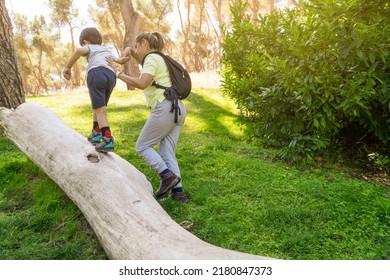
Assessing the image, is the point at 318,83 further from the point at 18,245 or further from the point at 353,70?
the point at 18,245

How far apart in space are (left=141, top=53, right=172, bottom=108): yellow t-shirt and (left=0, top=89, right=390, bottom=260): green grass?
1.26 m

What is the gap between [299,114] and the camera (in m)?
5.36

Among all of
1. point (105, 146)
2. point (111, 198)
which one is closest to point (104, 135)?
point (105, 146)

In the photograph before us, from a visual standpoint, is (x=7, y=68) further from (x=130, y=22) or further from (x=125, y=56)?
(x=130, y=22)

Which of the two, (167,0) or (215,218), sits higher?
(167,0)

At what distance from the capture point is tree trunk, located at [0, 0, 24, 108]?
6.04 m

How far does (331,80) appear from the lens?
15.2ft

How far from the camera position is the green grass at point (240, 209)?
3256 mm

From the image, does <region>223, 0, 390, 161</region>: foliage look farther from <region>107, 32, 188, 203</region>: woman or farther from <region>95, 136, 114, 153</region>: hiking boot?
<region>95, 136, 114, 153</region>: hiking boot

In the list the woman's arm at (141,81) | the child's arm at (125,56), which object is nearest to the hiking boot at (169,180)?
the woman's arm at (141,81)

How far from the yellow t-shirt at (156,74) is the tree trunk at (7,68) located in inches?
146

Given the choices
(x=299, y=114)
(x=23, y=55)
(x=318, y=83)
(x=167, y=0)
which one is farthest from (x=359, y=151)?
(x=23, y=55)

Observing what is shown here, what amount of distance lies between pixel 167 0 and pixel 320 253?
82.4ft

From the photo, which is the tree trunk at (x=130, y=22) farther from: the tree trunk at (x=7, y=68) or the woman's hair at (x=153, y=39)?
the woman's hair at (x=153, y=39)
